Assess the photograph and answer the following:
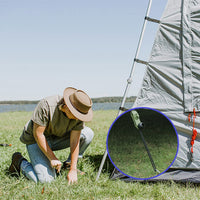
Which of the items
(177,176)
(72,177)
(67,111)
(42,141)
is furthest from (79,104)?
(177,176)

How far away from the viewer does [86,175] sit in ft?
10.3

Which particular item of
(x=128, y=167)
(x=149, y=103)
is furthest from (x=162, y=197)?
(x=149, y=103)

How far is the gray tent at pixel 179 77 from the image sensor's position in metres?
3.12

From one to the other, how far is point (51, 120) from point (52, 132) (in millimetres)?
288

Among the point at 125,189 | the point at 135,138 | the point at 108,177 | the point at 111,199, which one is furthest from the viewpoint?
the point at 135,138

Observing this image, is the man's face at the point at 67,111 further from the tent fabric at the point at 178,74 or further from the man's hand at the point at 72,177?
the tent fabric at the point at 178,74

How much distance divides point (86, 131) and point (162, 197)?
4.18 feet

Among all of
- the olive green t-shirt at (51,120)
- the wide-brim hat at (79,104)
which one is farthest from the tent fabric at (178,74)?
the olive green t-shirt at (51,120)

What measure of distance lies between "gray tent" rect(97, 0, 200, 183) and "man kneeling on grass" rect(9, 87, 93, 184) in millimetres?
674

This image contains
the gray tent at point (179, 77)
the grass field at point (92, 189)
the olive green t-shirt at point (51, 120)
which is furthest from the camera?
the gray tent at point (179, 77)

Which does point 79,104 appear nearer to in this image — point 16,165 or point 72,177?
point 72,177

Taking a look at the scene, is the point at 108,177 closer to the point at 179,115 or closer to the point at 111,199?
the point at 111,199

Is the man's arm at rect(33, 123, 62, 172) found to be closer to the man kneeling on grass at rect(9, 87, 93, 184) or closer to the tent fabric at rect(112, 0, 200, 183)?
the man kneeling on grass at rect(9, 87, 93, 184)

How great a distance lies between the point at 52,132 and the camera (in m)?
3.15
